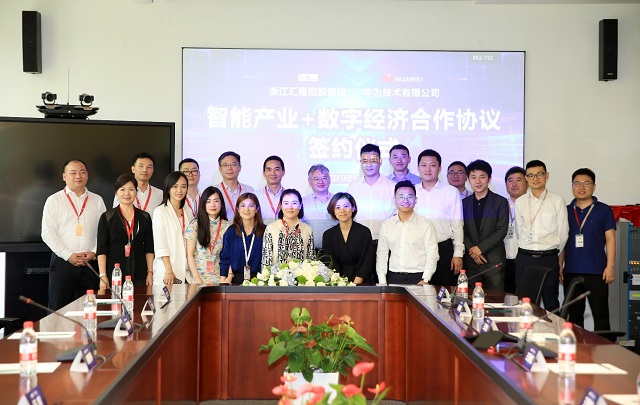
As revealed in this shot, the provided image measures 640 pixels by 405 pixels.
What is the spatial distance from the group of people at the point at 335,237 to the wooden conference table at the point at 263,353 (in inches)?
23.0

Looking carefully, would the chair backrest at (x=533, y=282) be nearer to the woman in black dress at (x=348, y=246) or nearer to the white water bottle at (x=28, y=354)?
the woman in black dress at (x=348, y=246)

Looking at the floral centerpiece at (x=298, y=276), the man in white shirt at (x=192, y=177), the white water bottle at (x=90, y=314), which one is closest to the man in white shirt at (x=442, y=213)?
the floral centerpiece at (x=298, y=276)

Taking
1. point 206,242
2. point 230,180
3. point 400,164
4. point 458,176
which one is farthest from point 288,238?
point 458,176

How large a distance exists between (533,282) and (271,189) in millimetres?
2967

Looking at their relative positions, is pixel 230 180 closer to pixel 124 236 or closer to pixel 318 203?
pixel 318 203

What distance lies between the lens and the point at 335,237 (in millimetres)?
5852

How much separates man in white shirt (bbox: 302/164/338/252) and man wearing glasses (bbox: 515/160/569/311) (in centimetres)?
173

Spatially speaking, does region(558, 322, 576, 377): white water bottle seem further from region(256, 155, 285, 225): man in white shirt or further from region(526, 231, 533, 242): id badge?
region(256, 155, 285, 225): man in white shirt

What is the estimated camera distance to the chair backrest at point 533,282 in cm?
454

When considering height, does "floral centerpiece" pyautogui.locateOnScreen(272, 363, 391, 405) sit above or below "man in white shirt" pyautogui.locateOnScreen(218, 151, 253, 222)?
below

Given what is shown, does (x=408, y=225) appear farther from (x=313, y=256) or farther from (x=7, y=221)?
(x=7, y=221)

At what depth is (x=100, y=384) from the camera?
2.37 metres

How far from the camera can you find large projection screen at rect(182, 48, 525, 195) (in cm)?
704

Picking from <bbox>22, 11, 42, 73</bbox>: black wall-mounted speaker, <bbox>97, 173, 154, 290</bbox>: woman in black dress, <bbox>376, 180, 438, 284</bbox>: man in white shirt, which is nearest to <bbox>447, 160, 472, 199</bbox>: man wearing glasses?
<bbox>376, 180, 438, 284</bbox>: man in white shirt
